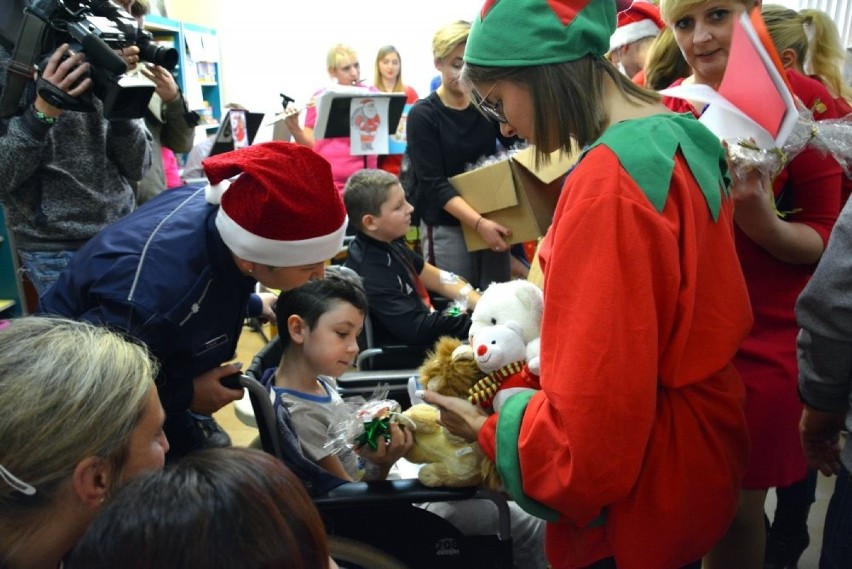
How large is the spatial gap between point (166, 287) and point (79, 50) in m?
0.94

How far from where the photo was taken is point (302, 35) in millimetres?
7016

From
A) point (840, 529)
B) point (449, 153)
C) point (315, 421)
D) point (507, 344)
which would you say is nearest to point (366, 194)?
point (449, 153)

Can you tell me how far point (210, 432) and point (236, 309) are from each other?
0.33m

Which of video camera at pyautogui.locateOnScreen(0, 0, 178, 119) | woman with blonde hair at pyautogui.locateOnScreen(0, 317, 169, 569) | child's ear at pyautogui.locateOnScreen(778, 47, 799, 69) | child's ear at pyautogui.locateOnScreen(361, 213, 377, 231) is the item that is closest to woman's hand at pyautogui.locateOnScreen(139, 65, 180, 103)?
video camera at pyautogui.locateOnScreen(0, 0, 178, 119)

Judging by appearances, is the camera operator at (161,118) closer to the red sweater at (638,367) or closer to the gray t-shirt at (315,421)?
the gray t-shirt at (315,421)

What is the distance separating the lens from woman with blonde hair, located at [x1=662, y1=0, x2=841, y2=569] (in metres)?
1.47

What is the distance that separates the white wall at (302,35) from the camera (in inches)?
270

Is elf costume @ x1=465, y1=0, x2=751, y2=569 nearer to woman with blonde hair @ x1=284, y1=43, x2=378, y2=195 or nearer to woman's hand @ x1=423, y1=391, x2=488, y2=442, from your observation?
woman's hand @ x1=423, y1=391, x2=488, y2=442

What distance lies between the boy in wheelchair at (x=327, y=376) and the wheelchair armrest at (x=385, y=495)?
0.64ft

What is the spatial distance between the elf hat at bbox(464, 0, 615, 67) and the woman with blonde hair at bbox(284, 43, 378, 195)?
8.17ft

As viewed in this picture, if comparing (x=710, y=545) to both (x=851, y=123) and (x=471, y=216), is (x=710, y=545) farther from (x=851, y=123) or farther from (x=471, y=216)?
(x=471, y=216)

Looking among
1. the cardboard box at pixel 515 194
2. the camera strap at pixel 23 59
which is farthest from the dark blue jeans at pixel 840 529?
the camera strap at pixel 23 59

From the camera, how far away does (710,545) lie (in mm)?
1136

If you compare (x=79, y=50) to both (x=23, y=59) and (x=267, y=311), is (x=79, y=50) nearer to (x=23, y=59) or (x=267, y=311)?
(x=23, y=59)
